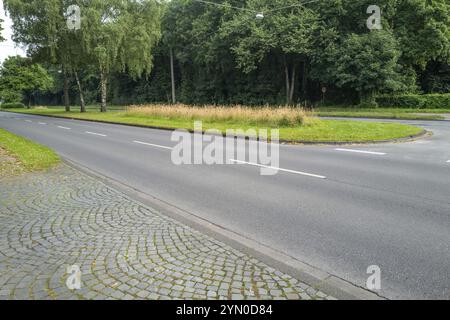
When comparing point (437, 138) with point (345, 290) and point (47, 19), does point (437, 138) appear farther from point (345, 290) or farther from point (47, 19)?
point (47, 19)

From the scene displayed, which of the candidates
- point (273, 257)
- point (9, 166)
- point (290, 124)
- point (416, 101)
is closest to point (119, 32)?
point (290, 124)

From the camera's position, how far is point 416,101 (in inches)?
1163

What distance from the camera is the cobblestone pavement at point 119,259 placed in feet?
10.2

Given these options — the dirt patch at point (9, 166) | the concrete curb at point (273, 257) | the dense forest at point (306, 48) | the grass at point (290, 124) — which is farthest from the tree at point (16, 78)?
the concrete curb at point (273, 257)

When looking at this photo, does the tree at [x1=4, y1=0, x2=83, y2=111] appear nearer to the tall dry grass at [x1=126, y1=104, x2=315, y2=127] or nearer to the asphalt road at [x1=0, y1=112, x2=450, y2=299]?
the tall dry grass at [x1=126, y1=104, x2=315, y2=127]

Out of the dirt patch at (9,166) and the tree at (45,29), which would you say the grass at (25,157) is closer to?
the dirt patch at (9,166)

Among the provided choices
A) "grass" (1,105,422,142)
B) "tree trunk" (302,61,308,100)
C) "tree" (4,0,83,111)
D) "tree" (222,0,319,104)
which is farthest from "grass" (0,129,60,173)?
"tree trunk" (302,61,308,100)

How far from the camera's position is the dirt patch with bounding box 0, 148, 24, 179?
8094 mm

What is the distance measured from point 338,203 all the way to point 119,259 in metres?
3.80

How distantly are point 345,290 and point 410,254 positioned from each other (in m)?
1.25

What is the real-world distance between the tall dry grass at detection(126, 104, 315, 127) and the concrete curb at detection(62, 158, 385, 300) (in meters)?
13.0

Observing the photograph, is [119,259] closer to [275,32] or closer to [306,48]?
[306,48]
